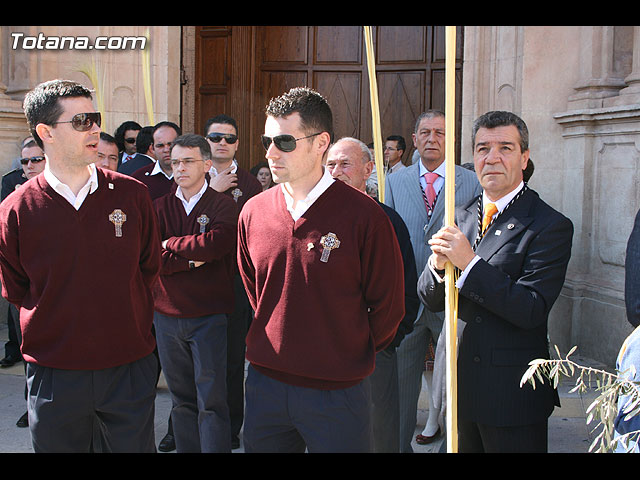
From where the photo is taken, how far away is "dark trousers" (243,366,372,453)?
2533 millimetres

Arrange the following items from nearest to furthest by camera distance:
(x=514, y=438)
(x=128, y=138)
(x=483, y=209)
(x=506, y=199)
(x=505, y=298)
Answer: (x=505, y=298) → (x=514, y=438) → (x=506, y=199) → (x=483, y=209) → (x=128, y=138)

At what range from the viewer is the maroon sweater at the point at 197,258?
3893 millimetres

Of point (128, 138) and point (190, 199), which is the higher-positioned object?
point (128, 138)

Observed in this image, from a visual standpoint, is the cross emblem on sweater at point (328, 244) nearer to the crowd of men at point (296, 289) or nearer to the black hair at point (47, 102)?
the crowd of men at point (296, 289)

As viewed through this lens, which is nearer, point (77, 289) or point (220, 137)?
point (77, 289)

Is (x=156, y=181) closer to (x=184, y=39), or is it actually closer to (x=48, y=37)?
(x=48, y=37)

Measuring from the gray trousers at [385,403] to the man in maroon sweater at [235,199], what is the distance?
1.38 meters

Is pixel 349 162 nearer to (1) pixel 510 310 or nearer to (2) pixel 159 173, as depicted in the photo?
(1) pixel 510 310

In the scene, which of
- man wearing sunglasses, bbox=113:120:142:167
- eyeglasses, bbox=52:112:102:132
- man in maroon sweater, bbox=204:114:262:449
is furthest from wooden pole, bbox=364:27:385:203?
man wearing sunglasses, bbox=113:120:142:167

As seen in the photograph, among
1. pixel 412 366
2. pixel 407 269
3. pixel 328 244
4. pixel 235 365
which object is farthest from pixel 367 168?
pixel 235 365

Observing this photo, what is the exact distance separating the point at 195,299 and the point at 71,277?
1178 millimetres

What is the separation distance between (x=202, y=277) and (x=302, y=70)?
19.5ft

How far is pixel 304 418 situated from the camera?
2.54 m

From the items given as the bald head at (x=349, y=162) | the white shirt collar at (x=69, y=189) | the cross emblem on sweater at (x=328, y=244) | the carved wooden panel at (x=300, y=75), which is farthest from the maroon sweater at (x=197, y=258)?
the carved wooden panel at (x=300, y=75)
